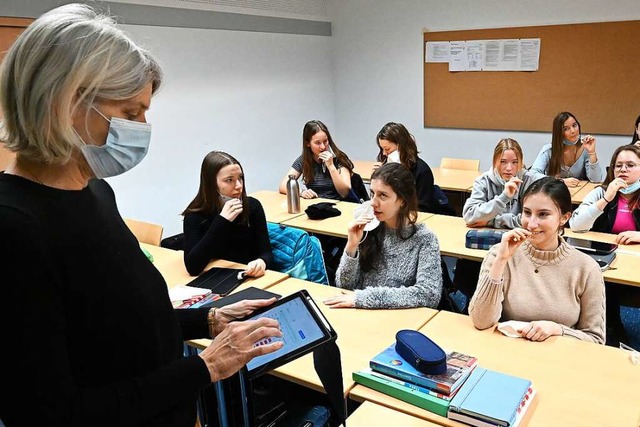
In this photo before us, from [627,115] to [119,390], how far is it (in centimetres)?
565

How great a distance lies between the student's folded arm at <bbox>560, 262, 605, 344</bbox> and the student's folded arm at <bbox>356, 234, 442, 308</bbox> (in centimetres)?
54

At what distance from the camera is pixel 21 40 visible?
791 mm

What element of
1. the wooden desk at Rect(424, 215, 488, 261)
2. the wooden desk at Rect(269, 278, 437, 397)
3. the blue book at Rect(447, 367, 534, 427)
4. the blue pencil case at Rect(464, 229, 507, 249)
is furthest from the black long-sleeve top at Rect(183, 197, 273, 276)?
the blue book at Rect(447, 367, 534, 427)

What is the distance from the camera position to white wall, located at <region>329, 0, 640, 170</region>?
17.3 ft

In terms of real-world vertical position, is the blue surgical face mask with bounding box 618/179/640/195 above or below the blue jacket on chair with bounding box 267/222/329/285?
above

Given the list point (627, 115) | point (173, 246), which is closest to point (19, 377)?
point (173, 246)

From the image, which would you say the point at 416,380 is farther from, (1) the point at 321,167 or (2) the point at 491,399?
(1) the point at 321,167

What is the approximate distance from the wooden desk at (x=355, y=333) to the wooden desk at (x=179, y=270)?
164 millimetres

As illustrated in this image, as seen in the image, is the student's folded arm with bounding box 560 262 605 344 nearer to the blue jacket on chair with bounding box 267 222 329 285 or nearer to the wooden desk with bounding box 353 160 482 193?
the blue jacket on chair with bounding box 267 222 329 285

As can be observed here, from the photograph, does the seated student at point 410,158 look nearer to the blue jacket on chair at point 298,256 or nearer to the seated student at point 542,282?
the blue jacket on chair at point 298,256

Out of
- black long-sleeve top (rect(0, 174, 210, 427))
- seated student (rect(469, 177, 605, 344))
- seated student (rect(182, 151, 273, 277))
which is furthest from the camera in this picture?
seated student (rect(182, 151, 273, 277))

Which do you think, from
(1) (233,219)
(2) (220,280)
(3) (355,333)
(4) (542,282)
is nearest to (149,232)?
(1) (233,219)

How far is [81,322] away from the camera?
0.83 metres

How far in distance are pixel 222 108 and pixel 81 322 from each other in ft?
15.5
